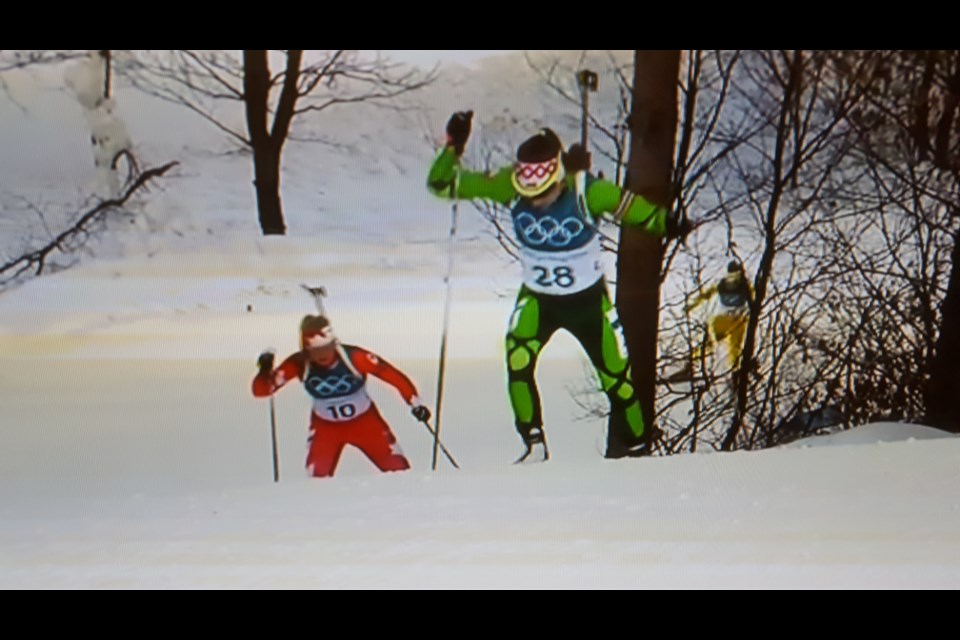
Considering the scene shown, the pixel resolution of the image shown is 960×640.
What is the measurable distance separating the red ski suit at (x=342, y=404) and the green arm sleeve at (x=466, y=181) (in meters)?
0.41

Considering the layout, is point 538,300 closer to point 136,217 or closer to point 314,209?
point 314,209

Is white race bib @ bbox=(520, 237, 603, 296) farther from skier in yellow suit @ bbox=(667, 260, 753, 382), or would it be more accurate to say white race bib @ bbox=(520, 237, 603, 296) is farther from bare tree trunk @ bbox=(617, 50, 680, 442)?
skier in yellow suit @ bbox=(667, 260, 753, 382)

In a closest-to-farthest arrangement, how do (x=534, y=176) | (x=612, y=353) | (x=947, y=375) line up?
(x=534, y=176), (x=612, y=353), (x=947, y=375)

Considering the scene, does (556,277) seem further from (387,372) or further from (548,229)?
(387,372)

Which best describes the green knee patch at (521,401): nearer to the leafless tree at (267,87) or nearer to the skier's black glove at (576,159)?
the skier's black glove at (576,159)

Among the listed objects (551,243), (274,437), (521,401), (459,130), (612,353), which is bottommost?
(274,437)

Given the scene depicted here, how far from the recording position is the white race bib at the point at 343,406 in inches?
94.8

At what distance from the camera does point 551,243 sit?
94.0 inches

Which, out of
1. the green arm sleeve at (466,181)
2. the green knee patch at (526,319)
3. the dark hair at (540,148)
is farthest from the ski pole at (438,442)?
the dark hair at (540,148)

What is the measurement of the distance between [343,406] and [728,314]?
93 centimetres

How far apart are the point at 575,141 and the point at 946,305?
1.03 meters

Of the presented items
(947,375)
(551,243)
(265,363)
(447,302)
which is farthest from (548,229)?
(947,375)

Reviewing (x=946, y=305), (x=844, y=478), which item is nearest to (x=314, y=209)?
(x=844, y=478)
